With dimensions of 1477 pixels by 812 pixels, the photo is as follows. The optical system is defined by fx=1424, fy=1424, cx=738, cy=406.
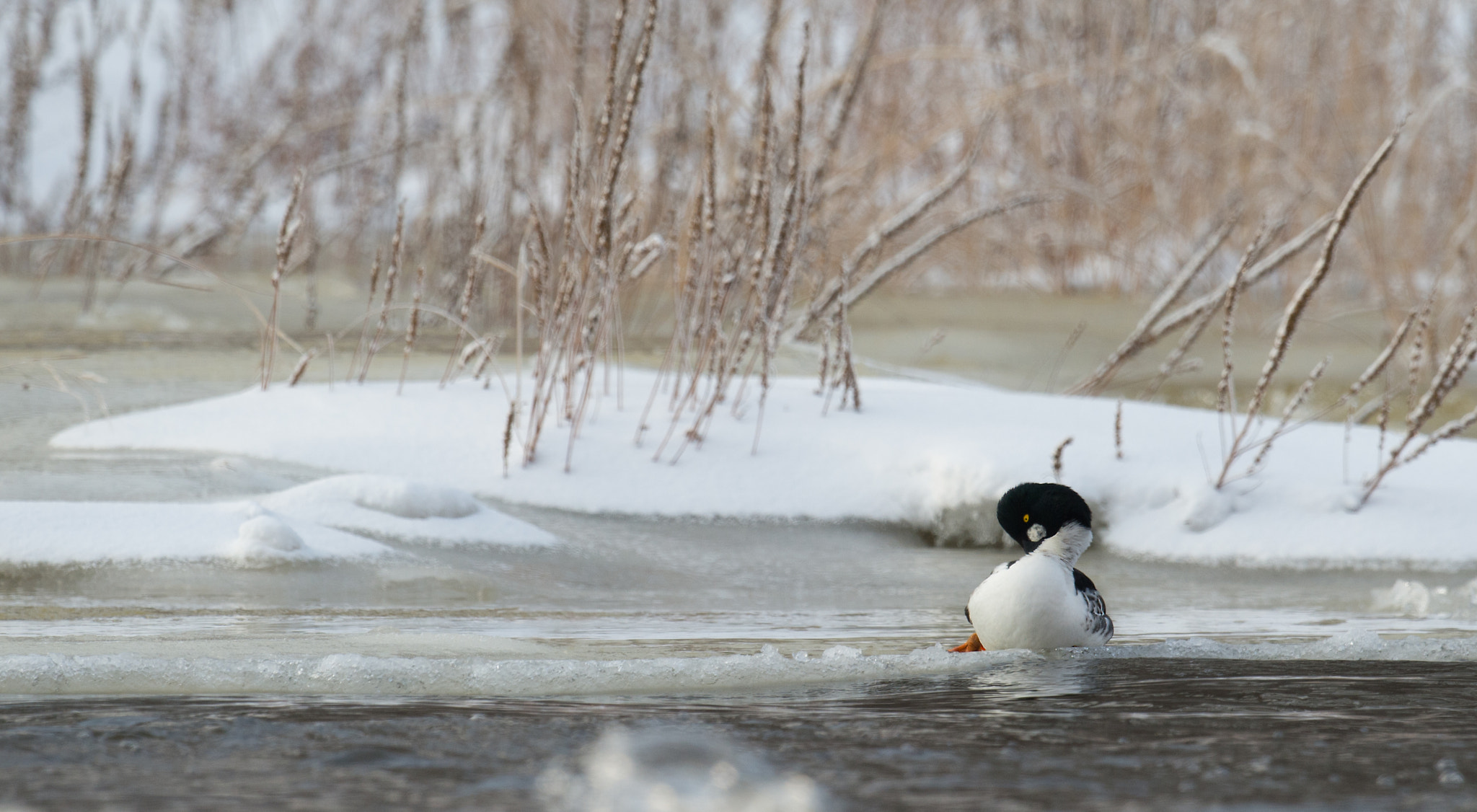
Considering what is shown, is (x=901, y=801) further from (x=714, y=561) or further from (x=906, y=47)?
(x=906, y=47)

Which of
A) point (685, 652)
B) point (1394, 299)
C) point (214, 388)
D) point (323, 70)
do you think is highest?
point (323, 70)

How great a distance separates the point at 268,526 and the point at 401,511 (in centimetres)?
34

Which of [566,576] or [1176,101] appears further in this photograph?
[1176,101]

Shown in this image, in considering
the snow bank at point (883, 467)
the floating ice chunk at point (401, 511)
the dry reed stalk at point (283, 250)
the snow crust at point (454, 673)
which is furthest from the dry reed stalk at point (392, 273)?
the snow crust at point (454, 673)

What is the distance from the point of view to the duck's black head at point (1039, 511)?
2344 mm

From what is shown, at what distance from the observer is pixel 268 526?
102 inches

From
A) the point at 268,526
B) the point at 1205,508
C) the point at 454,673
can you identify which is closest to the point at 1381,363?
the point at 1205,508

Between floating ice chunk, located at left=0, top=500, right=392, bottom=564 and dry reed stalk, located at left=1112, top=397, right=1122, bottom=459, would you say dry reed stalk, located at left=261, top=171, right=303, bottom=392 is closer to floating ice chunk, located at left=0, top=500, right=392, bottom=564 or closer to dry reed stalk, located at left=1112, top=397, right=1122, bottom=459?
floating ice chunk, located at left=0, top=500, right=392, bottom=564

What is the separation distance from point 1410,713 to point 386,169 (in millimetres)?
6320

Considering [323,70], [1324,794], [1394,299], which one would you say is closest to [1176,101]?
[1394,299]

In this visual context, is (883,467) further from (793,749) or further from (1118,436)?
(793,749)

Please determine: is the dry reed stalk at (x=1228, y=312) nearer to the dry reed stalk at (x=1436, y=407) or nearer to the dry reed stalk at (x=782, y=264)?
the dry reed stalk at (x=1436, y=407)

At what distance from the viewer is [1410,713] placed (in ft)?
6.21

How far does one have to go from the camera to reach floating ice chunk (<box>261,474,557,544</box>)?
2.83 meters
